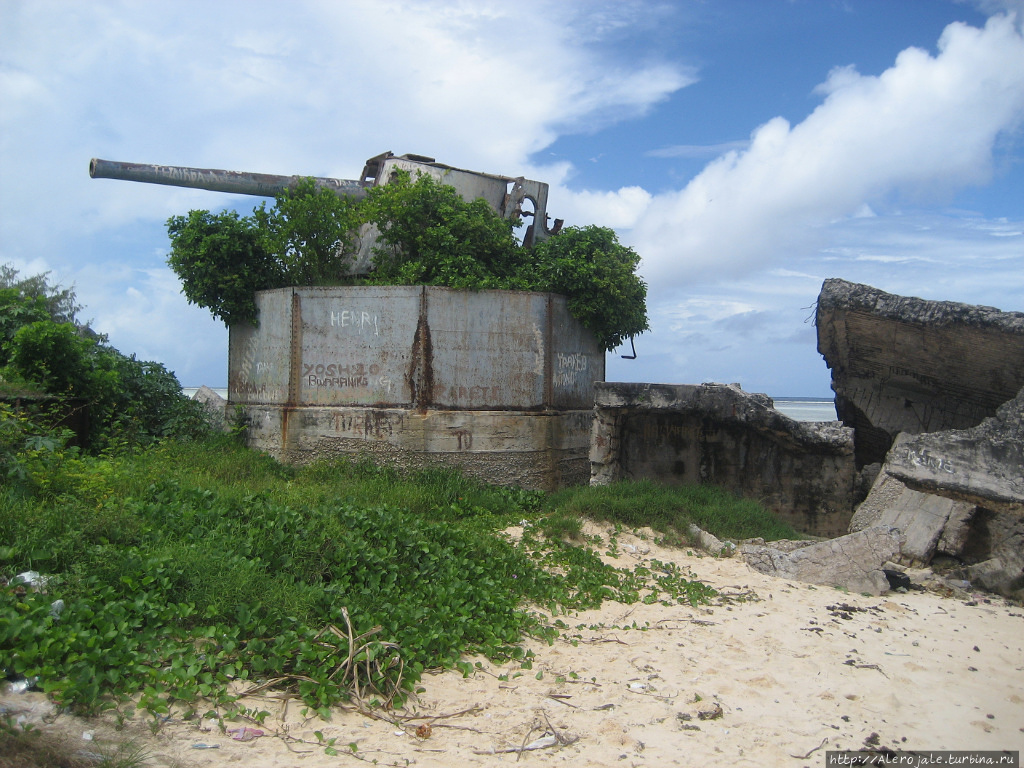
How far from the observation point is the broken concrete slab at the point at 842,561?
21.0 feet

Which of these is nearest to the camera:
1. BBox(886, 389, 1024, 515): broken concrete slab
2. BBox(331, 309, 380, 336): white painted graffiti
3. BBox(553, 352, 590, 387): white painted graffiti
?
BBox(886, 389, 1024, 515): broken concrete slab

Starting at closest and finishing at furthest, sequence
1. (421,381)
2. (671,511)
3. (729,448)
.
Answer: (671,511) < (421,381) < (729,448)

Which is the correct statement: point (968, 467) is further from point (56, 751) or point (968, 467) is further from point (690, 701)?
point (56, 751)

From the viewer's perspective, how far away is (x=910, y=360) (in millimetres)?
8781

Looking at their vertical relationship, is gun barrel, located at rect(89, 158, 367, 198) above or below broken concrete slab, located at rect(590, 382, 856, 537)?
above

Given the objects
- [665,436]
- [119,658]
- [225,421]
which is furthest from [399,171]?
[119,658]

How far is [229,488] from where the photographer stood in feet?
23.2

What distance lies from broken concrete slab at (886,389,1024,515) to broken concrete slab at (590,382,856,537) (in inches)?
97.3

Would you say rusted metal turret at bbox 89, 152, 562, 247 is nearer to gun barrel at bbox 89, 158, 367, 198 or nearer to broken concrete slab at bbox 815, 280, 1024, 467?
gun barrel at bbox 89, 158, 367, 198

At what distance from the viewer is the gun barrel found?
10273 millimetres

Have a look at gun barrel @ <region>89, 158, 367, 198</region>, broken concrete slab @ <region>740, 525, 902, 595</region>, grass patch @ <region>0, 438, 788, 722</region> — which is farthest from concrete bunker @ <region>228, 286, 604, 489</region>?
broken concrete slab @ <region>740, 525, 902, 595</region>

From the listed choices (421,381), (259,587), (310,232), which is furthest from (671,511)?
(310,232)

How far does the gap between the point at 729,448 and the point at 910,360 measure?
237 cm

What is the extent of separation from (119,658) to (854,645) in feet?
14.6
